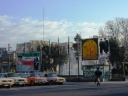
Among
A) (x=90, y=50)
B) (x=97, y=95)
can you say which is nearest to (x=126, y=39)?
(x=90, y=50)

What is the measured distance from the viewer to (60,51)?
8638 centimetres

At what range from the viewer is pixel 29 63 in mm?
63750

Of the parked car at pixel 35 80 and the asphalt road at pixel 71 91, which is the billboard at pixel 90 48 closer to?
the parked car at pixel 35 80

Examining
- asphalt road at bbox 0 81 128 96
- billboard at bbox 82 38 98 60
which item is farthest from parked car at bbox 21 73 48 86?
billboard at bbox 82 38 98 60

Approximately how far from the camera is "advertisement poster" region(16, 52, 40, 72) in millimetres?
62938

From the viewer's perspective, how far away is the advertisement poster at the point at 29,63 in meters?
62.9

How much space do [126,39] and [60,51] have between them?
60.7 ft

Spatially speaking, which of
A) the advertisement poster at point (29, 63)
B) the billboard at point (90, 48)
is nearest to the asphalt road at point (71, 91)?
the billboard at point (90, 48)

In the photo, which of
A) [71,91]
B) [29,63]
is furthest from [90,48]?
[71,91]

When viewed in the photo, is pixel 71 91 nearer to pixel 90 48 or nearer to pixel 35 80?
pixel 35 80

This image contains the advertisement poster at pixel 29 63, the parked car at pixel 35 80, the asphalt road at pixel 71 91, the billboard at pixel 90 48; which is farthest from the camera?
the advertisement poster at pixel 29 63

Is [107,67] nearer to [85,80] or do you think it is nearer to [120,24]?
[85,80]

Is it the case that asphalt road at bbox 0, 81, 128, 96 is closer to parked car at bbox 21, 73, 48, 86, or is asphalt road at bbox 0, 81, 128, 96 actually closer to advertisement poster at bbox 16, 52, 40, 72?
parked car at bbox 21, 73, 48, 86

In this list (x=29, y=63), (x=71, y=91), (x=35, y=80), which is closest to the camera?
(x=71, y=91)
